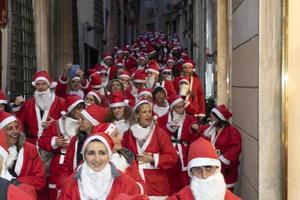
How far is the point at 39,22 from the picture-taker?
16.4m

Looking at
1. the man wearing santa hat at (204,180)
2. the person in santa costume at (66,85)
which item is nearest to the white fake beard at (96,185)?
the man wearing santa hat at (204,180)

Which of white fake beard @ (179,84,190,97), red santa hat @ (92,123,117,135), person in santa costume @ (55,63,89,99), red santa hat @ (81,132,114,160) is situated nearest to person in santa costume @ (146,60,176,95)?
white fake beard @ (179,84,190,97)

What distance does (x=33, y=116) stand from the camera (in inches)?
397

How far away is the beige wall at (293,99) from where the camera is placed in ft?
20.4

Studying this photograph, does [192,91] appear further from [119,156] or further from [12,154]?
[119,156]

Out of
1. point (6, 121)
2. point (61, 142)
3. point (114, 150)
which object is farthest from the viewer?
point (61, 142)

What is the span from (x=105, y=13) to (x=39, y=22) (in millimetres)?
19808

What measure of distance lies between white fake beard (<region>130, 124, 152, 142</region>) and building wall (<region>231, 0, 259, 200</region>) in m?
1.07

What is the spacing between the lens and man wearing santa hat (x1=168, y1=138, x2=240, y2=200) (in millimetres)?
5395

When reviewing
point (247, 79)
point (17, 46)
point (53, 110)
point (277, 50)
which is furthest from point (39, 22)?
point (277, 50)

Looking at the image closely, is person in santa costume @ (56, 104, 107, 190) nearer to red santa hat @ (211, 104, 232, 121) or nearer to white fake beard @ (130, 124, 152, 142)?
white fake beard @ (130, 124, 152, 142)

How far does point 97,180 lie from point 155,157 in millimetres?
2410

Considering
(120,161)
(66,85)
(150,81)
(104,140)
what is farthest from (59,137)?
(150,81)

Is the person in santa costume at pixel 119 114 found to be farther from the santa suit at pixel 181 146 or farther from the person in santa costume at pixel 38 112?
the person in santa costume at pixel 38 112
